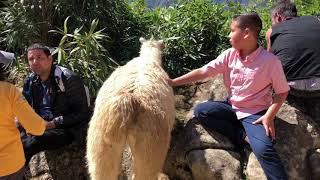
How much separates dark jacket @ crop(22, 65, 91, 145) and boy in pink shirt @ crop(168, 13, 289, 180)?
108 centimetres

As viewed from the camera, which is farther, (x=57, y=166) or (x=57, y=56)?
(x=57, y=56)

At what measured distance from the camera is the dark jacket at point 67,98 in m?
5.22

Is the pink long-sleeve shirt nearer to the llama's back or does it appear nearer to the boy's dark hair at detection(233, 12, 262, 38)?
the boy's dark hair at detection(233, 12, 262, 38)

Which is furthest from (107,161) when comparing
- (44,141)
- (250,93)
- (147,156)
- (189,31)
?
(189,31)

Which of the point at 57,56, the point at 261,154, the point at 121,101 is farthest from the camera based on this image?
the point at 57,56

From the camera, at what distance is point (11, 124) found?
3.63 metres

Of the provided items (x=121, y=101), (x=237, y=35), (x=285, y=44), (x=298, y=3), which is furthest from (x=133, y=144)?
(x=298, y=3)

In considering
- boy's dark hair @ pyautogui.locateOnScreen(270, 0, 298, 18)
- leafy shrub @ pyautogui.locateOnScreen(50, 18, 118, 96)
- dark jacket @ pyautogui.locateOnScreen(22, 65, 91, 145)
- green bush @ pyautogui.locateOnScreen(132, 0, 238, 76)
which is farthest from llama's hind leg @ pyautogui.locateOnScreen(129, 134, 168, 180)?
green bush @ pyautogui.locateOnScreen(132, 0, 238, 76)

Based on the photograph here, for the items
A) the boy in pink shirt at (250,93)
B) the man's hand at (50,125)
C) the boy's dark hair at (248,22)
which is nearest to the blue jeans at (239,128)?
the boy in pink shirt at (250,93)

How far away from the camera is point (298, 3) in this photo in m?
9.66

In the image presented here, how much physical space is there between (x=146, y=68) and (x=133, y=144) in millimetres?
1051

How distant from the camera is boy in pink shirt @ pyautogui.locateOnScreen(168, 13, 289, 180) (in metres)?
4.57

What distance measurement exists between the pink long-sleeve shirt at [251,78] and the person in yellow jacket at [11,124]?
2211mm

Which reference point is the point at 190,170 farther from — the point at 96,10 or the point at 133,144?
the point at 96,10
